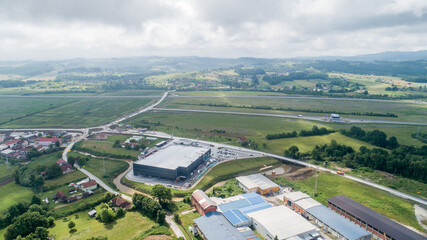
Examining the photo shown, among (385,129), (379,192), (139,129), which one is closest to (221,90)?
(139,129)

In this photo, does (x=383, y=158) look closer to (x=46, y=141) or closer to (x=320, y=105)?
(x=320, y=105)

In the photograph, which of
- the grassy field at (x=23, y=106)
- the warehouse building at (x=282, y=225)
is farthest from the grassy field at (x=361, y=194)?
the grassy field at (x=23, y=106)

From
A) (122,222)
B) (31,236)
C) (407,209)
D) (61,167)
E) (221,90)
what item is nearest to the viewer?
(31,236)

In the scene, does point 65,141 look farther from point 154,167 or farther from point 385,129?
point 385,129

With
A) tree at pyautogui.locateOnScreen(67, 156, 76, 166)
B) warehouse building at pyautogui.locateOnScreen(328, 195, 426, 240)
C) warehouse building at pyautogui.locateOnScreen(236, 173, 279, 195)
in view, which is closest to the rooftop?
warehouse building at pyautogui.locateOnScreen(236, 173, 279, 195)

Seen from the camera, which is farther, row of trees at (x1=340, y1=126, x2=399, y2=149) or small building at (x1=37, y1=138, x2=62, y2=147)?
small building at (x1=37, y1=138, x2=62, y2=147)

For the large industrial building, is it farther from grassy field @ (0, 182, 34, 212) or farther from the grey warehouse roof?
grassy field @ (0, 182, 34, 212)
